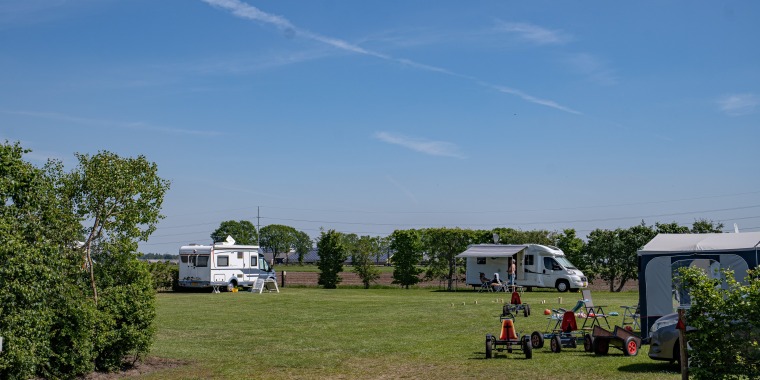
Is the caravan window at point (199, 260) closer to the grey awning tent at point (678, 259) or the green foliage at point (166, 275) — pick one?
the green foliage at point (166, 275)

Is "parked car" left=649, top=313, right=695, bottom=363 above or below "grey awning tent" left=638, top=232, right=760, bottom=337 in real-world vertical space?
below

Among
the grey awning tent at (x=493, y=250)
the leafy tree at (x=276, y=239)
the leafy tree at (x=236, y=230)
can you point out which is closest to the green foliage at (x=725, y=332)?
the grey awning tent at (x=493, y=250)

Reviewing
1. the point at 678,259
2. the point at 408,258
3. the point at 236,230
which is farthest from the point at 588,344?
the point at 236,230

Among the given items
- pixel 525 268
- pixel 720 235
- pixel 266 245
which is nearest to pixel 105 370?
pixel 720 235

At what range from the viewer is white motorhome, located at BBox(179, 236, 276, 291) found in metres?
36.0

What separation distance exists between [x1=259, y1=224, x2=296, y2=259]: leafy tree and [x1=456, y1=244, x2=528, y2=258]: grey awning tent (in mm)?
75076

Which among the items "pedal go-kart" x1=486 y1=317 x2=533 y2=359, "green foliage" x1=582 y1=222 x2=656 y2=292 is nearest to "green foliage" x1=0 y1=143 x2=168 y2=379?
"pedal go-kart" x1=486 y1=317 x2=533 y2=359

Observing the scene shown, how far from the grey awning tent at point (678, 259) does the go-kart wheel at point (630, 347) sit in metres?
1.59

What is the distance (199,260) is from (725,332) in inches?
1226

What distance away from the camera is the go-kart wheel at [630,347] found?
13047 millimetres

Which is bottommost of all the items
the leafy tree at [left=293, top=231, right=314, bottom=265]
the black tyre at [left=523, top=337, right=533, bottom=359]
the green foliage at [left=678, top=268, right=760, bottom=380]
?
the black tyre at [left=523, top=337, right=533, bottom=359]

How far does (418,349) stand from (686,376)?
6871mm

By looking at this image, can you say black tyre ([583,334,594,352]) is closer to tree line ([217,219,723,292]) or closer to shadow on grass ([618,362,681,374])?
shadow on grass ([618,362,681,374])

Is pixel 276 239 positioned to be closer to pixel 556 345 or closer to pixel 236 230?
pixel 236 230
